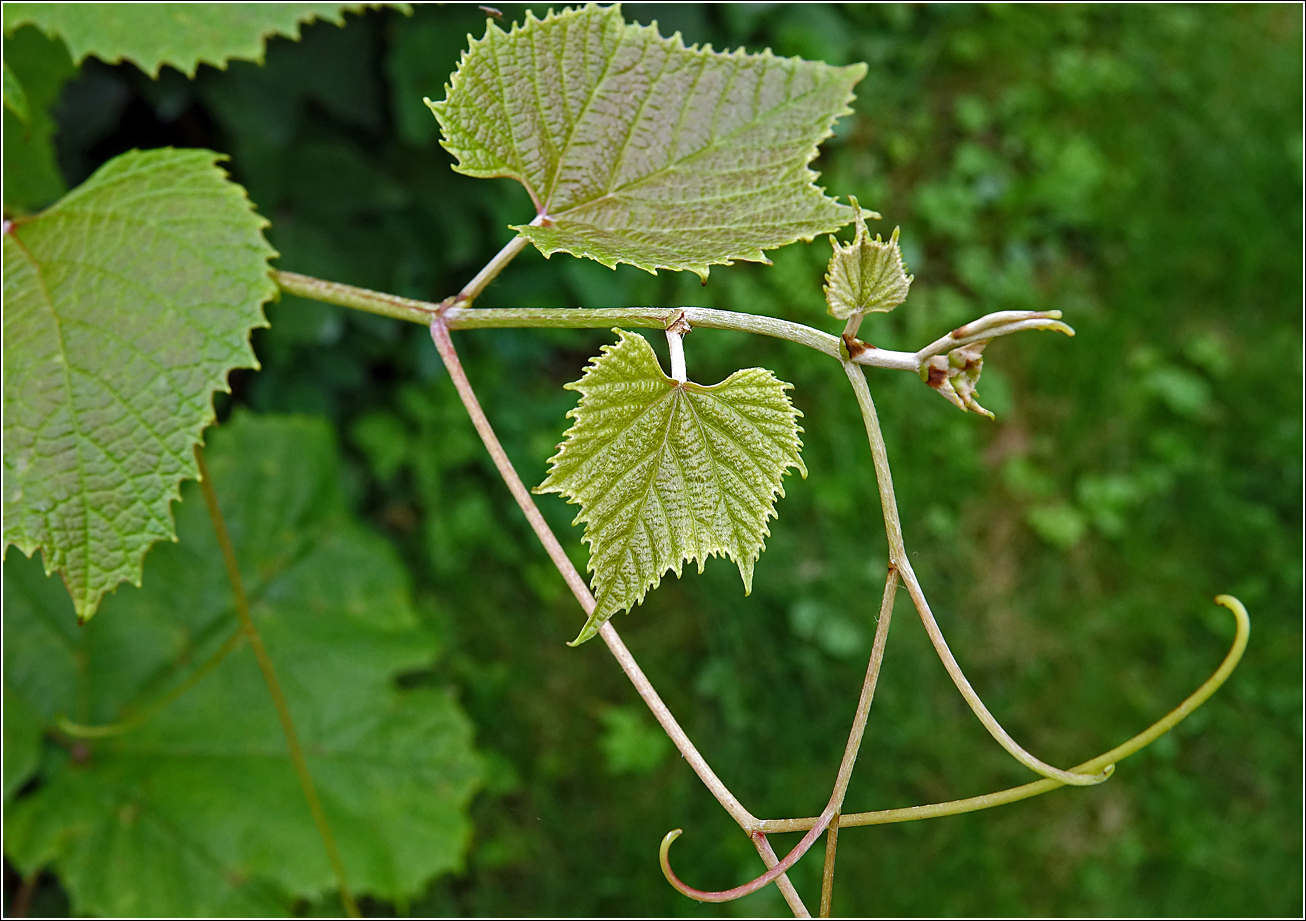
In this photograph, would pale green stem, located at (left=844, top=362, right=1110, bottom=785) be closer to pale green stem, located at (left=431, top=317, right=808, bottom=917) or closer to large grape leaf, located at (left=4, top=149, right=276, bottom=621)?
pale green stem, located at (left=431, top=317, right=808, bottom=917)

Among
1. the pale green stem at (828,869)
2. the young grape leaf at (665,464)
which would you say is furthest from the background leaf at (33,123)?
the pale green stem at (828,869)

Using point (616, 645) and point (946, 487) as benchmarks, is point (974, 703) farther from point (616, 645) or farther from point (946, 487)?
point (946, 487)

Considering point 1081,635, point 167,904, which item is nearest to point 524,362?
point 167,904

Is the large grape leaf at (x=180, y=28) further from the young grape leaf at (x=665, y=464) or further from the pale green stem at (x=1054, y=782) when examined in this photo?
the pale green stem at (x=1054, y=782)

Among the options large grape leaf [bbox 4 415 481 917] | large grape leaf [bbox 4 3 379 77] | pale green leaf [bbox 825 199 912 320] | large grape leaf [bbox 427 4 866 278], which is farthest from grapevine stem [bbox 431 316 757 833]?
large grape leaf [bbox 4 415 481 917]

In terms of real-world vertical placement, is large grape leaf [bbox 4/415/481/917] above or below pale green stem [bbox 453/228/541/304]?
below

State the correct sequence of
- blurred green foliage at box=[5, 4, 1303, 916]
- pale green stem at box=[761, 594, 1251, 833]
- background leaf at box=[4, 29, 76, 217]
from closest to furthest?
pale green stem at box=[761, 594, 1251, 833]
background leaf at box=[4, 29, 76, 217]
blurred green foliage at box=[5, 4, 1303, 916]

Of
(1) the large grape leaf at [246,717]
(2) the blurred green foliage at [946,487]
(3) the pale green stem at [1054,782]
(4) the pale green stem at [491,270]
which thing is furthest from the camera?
(2) the blurred green foliage at [946,487]
